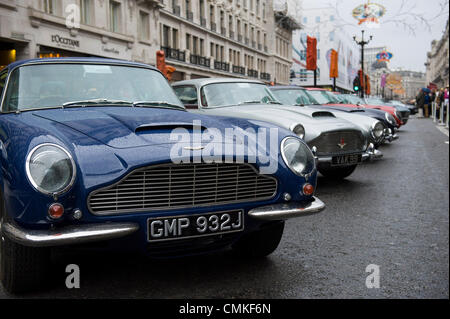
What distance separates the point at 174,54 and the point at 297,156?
84.0 ft

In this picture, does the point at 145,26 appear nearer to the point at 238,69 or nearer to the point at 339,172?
the point at 238,69

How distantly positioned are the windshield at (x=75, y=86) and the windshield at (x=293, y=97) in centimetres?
505

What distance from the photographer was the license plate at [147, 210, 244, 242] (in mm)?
2328

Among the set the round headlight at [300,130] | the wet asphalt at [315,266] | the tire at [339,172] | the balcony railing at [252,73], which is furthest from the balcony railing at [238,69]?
the wet asphalt at [315,266]

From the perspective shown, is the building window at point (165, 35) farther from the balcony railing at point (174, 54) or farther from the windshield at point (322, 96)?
the windshield at point (322, 96)

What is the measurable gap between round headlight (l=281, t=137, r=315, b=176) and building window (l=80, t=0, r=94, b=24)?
57.1 feet

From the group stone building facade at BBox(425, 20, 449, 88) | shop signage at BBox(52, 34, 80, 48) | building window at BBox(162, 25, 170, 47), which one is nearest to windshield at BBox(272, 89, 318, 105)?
shop signage at BBox(52, 34, 80, 48)

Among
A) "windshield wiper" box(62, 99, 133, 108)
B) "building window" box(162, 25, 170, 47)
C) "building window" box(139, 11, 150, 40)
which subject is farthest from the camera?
"building window" box(162, 25, 170, 47)

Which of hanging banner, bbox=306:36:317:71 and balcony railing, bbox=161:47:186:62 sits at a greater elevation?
balcony railing, bbox=161:47:186:62

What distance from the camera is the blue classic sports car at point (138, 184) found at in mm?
2217

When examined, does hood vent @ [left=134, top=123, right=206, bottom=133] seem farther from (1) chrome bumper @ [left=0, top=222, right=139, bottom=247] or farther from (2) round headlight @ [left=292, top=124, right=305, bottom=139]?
(2) round headlight @ [left=292, top=124, right=305, bottom=139]
